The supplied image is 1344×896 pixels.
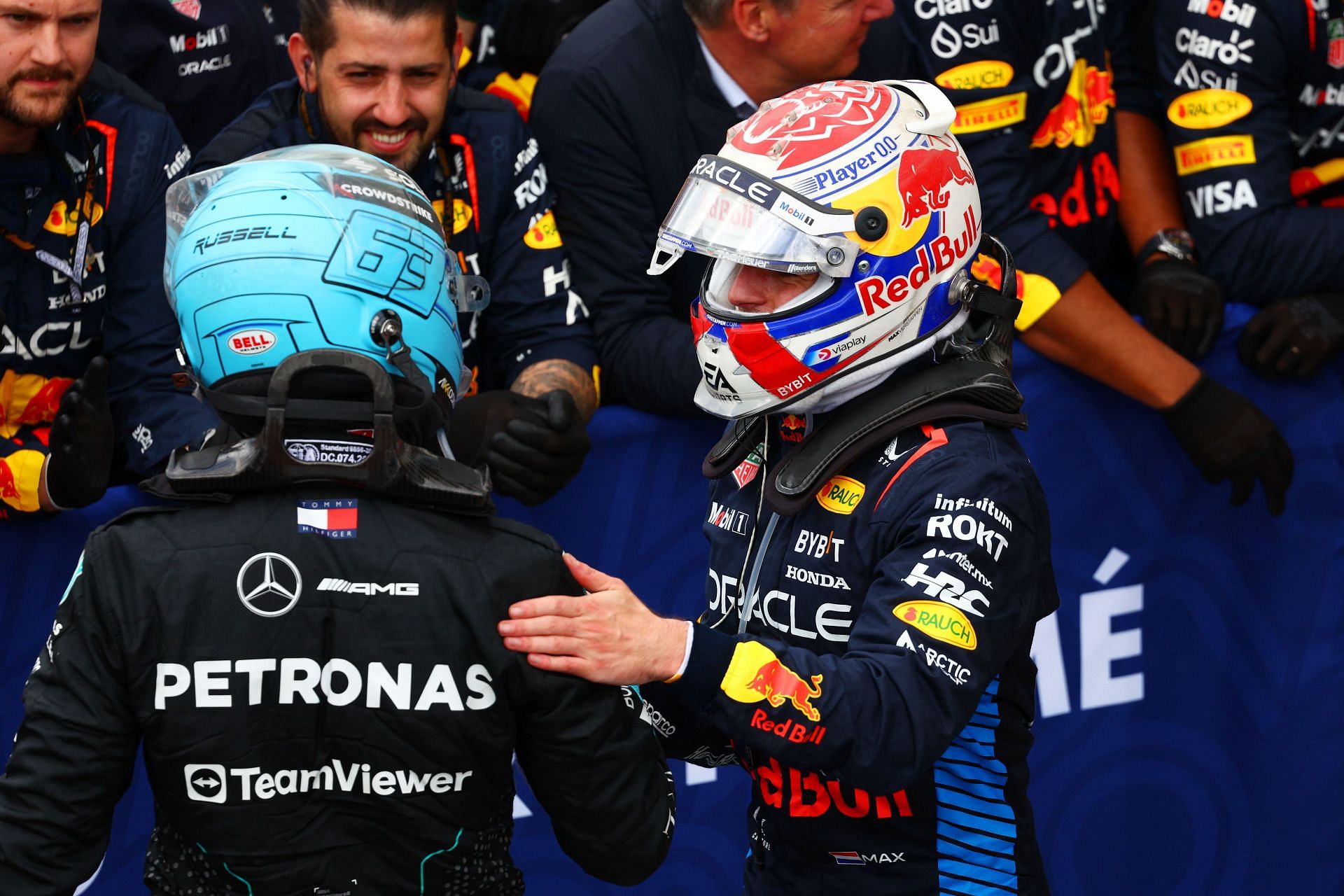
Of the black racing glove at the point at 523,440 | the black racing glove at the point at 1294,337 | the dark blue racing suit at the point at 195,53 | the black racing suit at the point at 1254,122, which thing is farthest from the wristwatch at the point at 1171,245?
the dark blue racing suit at the point at 195,53

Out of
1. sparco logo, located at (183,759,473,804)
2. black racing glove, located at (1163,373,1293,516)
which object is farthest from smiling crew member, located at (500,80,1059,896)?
black racing glove, located at (1163,373,1293,516)

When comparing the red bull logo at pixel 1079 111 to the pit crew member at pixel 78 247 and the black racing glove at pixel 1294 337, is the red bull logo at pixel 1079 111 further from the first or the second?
the pit crew member at pixel 78 247

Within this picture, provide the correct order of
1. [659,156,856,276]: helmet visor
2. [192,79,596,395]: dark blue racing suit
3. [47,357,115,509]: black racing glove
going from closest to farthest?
[659,156,856,276]: helmet visor
[47,357,115,509]: black racing glove
[192,79,596,395]: dark blue racing suit

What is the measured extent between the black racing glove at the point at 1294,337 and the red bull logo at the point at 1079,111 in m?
0.67

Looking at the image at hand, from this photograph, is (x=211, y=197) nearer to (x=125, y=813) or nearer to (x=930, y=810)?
(x=930, y=810)

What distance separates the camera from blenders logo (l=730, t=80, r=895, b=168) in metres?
2.29

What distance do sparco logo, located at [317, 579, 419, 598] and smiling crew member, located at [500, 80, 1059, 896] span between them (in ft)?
0.74

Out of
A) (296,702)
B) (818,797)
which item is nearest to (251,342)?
(296,702)

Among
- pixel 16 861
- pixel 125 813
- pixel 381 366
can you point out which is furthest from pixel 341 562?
pixel 125 813

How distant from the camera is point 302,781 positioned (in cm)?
201

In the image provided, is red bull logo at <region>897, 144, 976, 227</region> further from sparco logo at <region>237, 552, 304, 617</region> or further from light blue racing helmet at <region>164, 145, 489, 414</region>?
sparco logo at <region>237, 552, 304, 617</region>

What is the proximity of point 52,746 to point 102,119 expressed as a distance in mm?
2027

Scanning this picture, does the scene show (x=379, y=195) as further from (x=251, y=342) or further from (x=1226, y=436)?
(x=1226, y=436)

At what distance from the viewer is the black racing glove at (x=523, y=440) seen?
10.5ft
